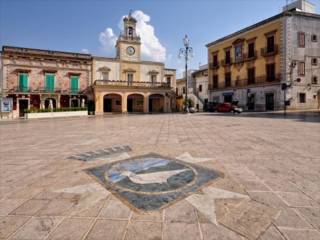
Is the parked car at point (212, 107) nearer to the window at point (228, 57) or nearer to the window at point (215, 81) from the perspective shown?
the window at point (215, 81)

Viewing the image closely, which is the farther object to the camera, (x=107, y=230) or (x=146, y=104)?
(x=146, y=104)

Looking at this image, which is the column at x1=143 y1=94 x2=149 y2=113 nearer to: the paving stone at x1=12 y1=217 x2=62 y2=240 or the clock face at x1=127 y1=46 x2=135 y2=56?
the clock face at x1=127 y1=46 x2=135 y2=56

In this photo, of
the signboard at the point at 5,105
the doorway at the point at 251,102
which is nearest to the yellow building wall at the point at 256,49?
the doorway at the point at 251,102

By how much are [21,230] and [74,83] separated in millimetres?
29213

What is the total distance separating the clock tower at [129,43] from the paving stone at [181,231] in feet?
101

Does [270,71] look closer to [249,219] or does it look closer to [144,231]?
[249,219]

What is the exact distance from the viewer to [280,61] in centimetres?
2266

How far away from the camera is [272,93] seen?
23453mm

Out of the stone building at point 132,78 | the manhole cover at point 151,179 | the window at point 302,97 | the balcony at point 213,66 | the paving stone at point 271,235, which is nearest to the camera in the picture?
the paving stone at point 271,235

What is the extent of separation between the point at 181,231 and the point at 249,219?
73 cm

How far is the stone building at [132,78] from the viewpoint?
28172 millimetres

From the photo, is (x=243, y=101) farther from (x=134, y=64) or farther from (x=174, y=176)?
(x=174, y=176)

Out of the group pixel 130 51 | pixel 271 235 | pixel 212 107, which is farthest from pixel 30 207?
pixel 130 51

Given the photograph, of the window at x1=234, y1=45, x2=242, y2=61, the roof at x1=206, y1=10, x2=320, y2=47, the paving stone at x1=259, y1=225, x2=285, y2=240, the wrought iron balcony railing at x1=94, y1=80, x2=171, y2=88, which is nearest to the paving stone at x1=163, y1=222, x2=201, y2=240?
the paving stone at x1=259, y1=225, x2=285, y2=240
